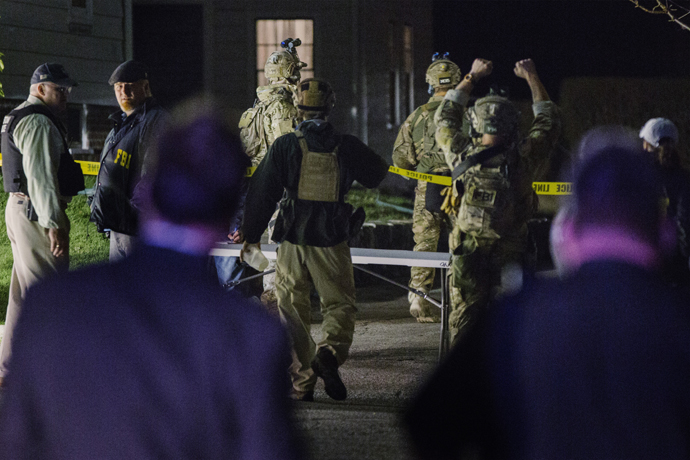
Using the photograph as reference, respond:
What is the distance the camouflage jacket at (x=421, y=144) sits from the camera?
332 inches

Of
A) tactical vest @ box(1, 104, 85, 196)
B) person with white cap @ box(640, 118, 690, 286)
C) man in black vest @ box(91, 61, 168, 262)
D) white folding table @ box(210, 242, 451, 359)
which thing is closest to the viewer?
person with white cap @ box(640, 118, 690, 286)

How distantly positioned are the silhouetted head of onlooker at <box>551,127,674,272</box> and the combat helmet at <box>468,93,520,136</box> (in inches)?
124

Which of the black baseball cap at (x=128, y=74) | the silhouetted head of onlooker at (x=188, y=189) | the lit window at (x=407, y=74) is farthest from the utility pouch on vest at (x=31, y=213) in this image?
the lit window at (x=407, y=74)

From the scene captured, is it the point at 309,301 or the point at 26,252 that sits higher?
the point at 26,252

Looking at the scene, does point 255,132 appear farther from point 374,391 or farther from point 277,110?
point 374,391

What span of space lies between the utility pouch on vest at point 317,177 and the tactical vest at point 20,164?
5.17ft

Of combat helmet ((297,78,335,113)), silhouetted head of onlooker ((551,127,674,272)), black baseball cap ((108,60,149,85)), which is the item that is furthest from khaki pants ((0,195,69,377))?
silhouetted head of onlooker ((551,127,674,272))

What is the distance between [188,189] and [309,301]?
11.4 feet

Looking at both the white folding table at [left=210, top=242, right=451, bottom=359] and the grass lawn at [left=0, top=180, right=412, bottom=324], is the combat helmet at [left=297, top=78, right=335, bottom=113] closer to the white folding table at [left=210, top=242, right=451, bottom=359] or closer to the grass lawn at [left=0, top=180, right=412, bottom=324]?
the white folding table at [left=210, top=242, right=451, bottom=359]

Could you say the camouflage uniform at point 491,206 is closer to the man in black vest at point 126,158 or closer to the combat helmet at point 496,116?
the combat helmet at point 496,116

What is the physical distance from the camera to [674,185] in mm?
5512

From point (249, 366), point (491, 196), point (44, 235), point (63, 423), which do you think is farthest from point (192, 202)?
point (44, 235)

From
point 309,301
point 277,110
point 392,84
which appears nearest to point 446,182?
point 277,110

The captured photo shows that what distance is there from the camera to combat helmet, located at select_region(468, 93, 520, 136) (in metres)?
5.43
